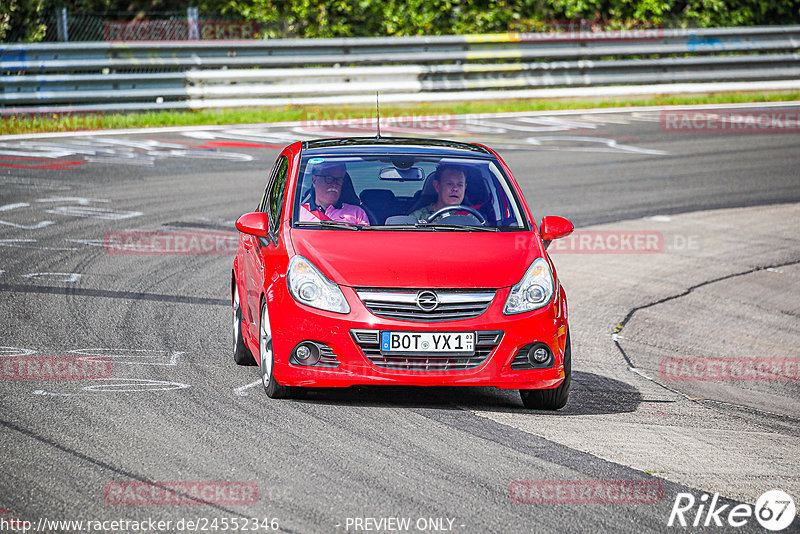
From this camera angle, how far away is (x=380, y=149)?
8.20 meters

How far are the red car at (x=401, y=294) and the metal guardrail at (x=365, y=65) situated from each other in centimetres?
1478

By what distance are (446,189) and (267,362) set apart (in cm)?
186

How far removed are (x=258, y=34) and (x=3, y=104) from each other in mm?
7523

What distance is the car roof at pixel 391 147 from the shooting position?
26.7 ft

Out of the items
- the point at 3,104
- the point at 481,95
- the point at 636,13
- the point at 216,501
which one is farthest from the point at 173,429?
the point at 636,13

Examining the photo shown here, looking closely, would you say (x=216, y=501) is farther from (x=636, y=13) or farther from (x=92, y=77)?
A: (x=636, y=13)

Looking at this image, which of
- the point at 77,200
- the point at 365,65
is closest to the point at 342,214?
the point at 77,200

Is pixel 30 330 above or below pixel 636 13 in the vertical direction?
below

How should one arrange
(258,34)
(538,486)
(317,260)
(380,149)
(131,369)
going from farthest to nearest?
1. (258,34)
2. (380,149)
3. (131,369)
4. (317,260)
5. (538,486)

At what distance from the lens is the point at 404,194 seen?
26.0 ft

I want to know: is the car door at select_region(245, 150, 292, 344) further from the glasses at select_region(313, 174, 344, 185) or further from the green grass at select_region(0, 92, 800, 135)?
the green grass at select_region(0, 92, 800, 135)

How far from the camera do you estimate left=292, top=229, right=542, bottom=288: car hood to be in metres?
6.68
